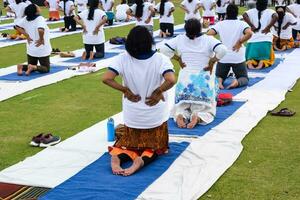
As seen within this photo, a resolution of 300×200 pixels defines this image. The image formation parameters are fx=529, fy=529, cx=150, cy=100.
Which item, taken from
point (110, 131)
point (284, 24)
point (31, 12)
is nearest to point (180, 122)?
point (110, 131)

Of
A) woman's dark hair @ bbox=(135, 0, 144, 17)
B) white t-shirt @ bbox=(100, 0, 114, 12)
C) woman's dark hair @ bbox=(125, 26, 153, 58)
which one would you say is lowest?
white t-shirt @ bbox=(100, 0, 114, 12)

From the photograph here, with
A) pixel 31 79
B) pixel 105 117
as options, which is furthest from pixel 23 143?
pixel 31 79

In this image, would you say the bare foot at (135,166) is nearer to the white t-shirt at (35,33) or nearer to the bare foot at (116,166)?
the bare foot at (116,166)

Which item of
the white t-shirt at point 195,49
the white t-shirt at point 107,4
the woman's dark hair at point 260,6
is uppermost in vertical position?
the woman's dark hair at point 260,6

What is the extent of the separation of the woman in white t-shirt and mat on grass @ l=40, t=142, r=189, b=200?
706 cm

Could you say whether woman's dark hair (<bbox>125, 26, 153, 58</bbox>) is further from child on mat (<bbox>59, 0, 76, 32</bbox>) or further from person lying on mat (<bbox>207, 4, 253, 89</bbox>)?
child on mat (<bbox>59, 0, 76, 32</bbox>)

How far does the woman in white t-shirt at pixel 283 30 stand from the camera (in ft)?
35.6

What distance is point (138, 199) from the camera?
376 cm

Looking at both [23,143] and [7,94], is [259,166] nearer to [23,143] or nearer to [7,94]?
[23,143]

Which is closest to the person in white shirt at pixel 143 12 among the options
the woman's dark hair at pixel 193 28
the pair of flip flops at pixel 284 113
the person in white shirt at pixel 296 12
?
the person in white shirt at pixel 296 12

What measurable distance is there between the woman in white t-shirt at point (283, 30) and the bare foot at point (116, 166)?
7372 mm

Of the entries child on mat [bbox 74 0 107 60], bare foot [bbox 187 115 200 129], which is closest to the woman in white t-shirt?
child on mat [bbox 74 0 107 60]

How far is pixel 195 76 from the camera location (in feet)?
18.5

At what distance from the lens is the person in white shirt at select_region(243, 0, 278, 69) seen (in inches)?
359
